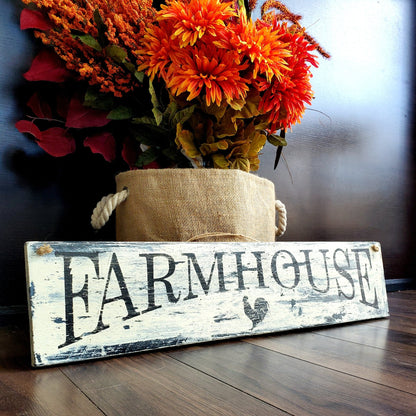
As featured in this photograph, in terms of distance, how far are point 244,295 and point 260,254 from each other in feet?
0.30

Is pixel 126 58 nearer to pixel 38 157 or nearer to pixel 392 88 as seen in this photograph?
Answer: pixel 38 157

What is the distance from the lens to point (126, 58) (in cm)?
89

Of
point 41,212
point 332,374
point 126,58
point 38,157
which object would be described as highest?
point 126,58

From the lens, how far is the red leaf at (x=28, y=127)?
0.87 meters

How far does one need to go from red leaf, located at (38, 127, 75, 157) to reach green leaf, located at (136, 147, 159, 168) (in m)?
0.15

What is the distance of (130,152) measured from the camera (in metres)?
0.98

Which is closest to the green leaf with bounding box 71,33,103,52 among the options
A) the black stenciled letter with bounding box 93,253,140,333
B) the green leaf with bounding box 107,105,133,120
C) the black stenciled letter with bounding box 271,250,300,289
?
the green leaf with bounding box 107,105,133,120

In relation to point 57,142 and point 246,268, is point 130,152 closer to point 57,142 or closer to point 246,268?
point 57,142

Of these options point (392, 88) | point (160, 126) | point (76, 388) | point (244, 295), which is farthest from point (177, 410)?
point (392, 88)

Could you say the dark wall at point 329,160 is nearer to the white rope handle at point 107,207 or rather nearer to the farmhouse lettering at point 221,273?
the white rope handle at point 107,207

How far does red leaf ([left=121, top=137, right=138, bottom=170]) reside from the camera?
973 mm

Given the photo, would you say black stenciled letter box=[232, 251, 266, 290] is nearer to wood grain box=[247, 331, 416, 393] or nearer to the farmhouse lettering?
the farmhouse lettering

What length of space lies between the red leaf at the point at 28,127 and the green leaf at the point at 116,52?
0.71 ft

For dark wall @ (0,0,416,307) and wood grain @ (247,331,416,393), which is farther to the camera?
dark wall @ (0,0,416,307)
